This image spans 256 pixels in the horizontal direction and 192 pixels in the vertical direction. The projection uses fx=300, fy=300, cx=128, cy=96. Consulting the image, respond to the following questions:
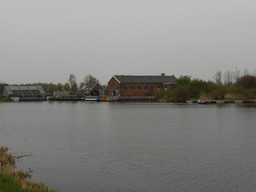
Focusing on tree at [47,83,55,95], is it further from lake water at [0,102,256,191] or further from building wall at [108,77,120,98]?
lake water at [0,102,256,191]

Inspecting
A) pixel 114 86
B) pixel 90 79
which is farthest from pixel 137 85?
pixel 90 79

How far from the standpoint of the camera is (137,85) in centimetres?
8331

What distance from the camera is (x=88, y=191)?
823 cm

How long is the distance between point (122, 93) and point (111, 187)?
74580mm

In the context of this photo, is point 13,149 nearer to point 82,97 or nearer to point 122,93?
point 122,93

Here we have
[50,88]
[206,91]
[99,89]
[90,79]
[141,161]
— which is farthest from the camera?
[50,88]

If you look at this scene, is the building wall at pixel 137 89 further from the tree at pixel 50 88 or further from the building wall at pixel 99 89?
the tree at pixel 50 88

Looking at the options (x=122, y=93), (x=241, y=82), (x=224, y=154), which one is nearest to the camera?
(x=224, y=154)

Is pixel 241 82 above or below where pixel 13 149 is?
above

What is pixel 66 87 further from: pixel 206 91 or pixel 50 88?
pixel 206 91

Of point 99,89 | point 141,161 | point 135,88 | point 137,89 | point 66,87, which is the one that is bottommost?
point 141,161

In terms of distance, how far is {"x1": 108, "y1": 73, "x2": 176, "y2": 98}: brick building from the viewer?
82938mm

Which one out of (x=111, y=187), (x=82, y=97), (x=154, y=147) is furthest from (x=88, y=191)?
(x=82, y=97)

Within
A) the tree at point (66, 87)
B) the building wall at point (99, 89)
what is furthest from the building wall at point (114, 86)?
the tree at point (66, 87)
